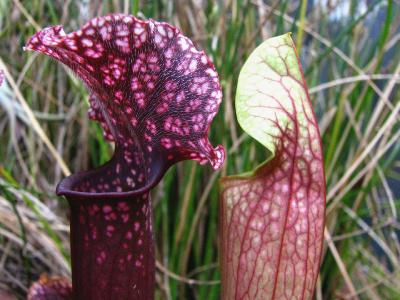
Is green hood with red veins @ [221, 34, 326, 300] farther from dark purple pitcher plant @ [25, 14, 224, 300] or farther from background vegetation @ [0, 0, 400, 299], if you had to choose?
background vegetation @ [0, 0, 400, 299]

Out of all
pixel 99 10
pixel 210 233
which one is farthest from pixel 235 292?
pixel 99 10

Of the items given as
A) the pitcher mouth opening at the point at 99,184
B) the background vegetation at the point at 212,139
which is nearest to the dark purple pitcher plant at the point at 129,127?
the pitcher mouth opening at the point at 99,184

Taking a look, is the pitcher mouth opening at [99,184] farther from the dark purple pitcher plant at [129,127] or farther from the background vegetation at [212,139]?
the background vegetation at [212,139]

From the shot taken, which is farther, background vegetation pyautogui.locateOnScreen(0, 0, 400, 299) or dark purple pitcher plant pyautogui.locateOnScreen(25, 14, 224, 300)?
background vegetation pyautogui.locateOnScreen(0, 0, 400, 299)

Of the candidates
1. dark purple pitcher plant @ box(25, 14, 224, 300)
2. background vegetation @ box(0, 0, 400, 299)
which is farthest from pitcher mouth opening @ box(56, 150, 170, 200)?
background vegetation @ box(0, 0, 400, 299)

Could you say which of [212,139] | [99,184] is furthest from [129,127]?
[212,139]

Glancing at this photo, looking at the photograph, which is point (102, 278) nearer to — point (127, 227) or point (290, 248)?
point (127, 227)
